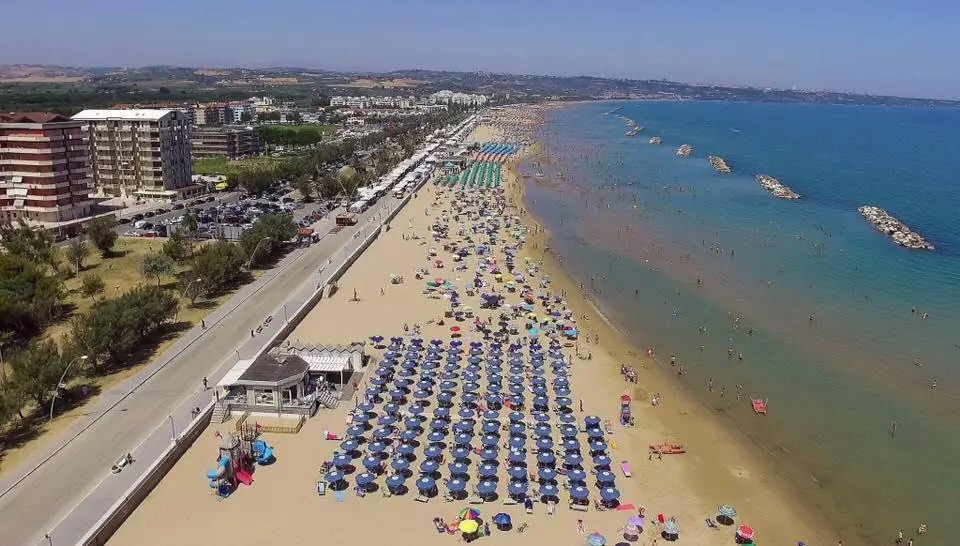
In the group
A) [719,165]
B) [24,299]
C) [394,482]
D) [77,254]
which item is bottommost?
[394,482]

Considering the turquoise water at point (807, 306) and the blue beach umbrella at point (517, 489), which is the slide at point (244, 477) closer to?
the blue beach umbrella at point (517, 489)

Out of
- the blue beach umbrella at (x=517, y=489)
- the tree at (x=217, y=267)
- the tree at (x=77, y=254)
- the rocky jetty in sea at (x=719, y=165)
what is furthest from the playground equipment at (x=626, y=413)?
the rocky jetty in sea at (x=719, y=165)

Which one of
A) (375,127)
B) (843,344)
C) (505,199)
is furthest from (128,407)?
(375,127)

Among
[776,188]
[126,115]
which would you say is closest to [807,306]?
[776,188]

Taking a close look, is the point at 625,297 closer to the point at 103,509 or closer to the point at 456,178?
the point at 103,509

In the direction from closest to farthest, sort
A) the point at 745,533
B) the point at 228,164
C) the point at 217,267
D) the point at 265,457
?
1. the point at 745,533
2. the point at 265,457
3. the point at 217,267
4. the point at 228,164

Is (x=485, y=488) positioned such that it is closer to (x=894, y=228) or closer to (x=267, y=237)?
(x=267, y=237)
